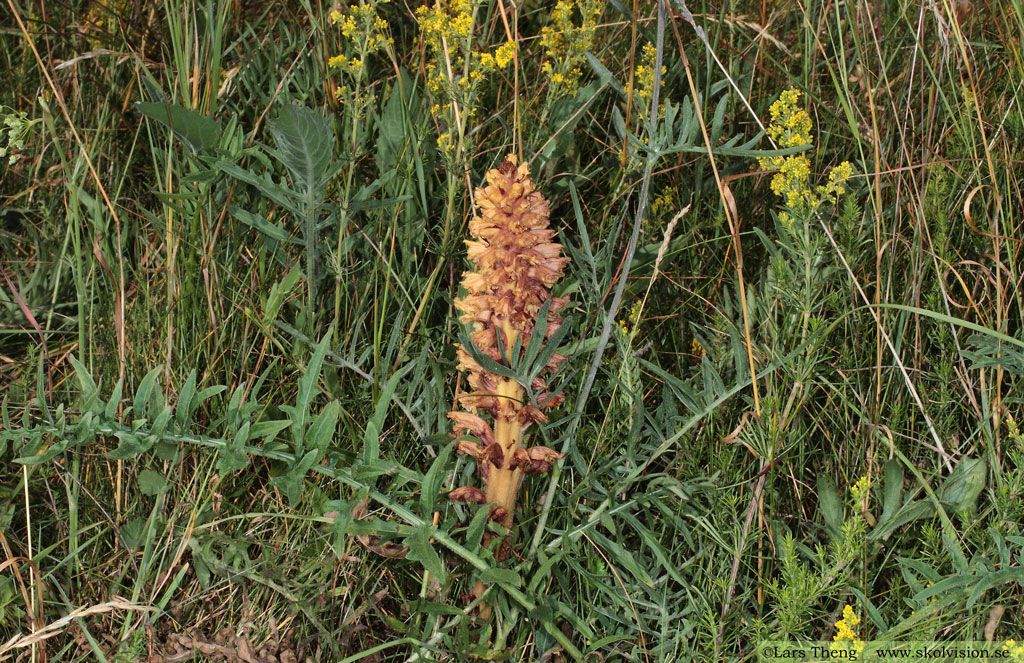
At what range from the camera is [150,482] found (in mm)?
1693

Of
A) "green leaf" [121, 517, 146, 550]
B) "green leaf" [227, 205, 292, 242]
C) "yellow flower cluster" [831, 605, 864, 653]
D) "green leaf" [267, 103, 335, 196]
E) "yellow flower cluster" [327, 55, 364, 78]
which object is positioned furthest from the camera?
"yellow flower cluster" [327, 55, 364, 78]

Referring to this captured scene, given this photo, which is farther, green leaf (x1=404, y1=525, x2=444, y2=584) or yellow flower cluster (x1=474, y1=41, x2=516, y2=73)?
yellow flower cluster (x1=474, y1=41, x2=516, y2=73)

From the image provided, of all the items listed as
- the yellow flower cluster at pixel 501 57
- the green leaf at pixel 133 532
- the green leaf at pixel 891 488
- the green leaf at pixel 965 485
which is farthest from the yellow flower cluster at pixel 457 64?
the green leaf at pixel 965 485

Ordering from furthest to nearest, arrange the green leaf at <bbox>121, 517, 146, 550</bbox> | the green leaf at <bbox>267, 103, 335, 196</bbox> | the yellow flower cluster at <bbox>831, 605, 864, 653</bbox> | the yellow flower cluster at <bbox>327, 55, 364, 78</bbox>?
the yellow flower cluster at <bbox>327, 55, 364, 78</bbox>
the green leaf at <bbox>121, 517, 146, 550</bbox>
the green leaf at <bbox>267, 103, 335, 196</bbox>
the yellow flower cluster at <bbox>831, 605, 864, 653</bbox>

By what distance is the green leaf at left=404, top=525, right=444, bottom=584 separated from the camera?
4.40 ft

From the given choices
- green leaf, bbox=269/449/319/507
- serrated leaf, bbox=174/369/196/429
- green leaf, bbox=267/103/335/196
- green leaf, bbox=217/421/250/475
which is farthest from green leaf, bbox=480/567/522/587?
green leaf, bbox=267/103/335/196

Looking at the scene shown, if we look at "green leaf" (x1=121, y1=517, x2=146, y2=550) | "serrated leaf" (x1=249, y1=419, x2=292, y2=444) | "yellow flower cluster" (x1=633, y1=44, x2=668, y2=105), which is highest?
"yellow flower cluster" (x1=633, y1=44, x2=668, y2=105)

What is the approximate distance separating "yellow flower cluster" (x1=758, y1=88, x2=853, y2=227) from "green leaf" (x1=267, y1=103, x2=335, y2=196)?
32.3 inches

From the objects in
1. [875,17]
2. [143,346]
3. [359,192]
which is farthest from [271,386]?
[875,17]

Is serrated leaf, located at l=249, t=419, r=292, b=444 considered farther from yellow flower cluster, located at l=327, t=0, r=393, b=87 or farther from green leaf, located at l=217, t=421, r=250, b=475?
yellow flower cluster, located at l=327, t=0, r=393, b=87

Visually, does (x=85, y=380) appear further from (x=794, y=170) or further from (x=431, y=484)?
(x=794, y=170)

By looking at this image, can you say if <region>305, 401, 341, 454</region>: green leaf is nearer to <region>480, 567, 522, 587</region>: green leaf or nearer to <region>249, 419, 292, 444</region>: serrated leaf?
<region>249, 419, 292, 444</region>: serrated leaf

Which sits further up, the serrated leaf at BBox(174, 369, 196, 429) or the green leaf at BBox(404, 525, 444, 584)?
the serrated leaf at BBox(174, 369, 196, 429)

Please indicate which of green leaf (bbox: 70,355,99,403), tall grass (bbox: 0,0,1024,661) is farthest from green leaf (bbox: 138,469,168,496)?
green leaf (bbox: 70,355,99,403)
